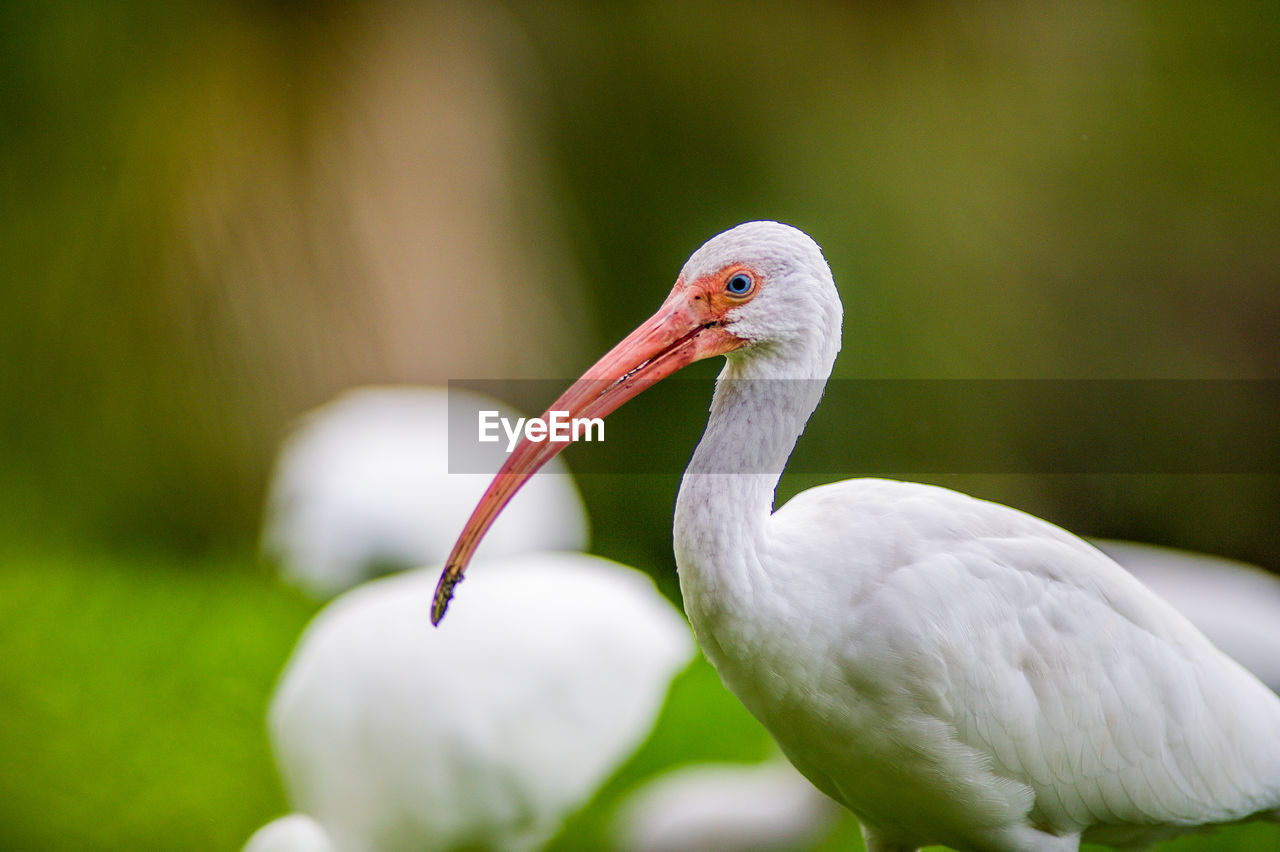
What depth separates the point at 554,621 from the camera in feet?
7.13

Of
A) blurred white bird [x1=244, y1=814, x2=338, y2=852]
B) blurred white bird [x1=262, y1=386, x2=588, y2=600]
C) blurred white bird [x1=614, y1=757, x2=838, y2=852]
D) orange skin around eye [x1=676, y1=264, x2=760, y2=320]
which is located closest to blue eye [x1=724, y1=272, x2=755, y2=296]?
orange skin around eye [x1=676, y1=264, x2=760, y2=320]

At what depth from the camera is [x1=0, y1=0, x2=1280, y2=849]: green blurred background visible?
9.52 ft

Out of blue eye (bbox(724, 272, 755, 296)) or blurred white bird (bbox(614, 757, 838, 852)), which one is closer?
blue eye (bbox(724, 272, 755, 296))

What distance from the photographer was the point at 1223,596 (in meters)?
2.49

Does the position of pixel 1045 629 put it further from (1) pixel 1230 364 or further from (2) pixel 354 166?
(2) pixel 354 166

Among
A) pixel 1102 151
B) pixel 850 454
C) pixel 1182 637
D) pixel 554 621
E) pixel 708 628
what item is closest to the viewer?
pixel 708 628

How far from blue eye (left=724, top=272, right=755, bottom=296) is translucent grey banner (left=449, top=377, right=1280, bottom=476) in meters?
1.75

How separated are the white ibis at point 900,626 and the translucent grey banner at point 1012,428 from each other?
5.64 ft

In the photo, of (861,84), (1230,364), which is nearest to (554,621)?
(861,84)

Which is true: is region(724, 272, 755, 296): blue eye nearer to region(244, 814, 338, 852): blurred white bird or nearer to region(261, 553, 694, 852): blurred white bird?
region(261, 553, 694, 852): blurred white bird

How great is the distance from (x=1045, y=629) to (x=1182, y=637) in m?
0.27

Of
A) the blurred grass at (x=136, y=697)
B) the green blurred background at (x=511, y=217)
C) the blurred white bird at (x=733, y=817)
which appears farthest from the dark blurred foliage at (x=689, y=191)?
the blurred white bird at (x=733, y=817)

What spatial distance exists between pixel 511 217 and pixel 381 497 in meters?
0.98

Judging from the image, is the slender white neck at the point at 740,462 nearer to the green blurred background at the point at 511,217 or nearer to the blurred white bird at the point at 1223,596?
the blurred white bird at the point at 1223,596
